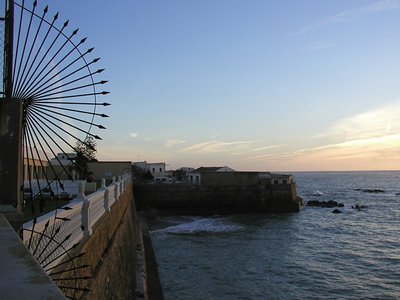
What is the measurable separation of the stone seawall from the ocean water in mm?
9350

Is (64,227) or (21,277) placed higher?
(21,277)

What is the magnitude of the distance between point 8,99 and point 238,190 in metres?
46.1

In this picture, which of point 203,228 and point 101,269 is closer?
point 101,269

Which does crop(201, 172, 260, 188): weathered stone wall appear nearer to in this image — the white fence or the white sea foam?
the white sea foam

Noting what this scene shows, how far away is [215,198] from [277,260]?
87.0 ft

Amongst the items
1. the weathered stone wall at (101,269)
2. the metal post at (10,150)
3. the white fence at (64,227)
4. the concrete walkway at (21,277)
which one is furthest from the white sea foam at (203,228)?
the concrete walkway at (21,277)

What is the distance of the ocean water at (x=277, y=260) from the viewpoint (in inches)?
645

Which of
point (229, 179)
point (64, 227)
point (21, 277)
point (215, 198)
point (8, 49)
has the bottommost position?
point (215, 198)

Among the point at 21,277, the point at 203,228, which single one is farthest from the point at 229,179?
the point at 21,277

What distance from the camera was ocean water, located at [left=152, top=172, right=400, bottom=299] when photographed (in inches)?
645

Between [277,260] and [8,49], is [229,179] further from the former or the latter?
[8,49]

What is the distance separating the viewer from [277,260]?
71.3ft

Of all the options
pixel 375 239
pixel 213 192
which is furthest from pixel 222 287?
pixel 213 192

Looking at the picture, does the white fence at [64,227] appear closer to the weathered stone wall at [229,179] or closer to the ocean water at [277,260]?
the ocean water at [277,260]
